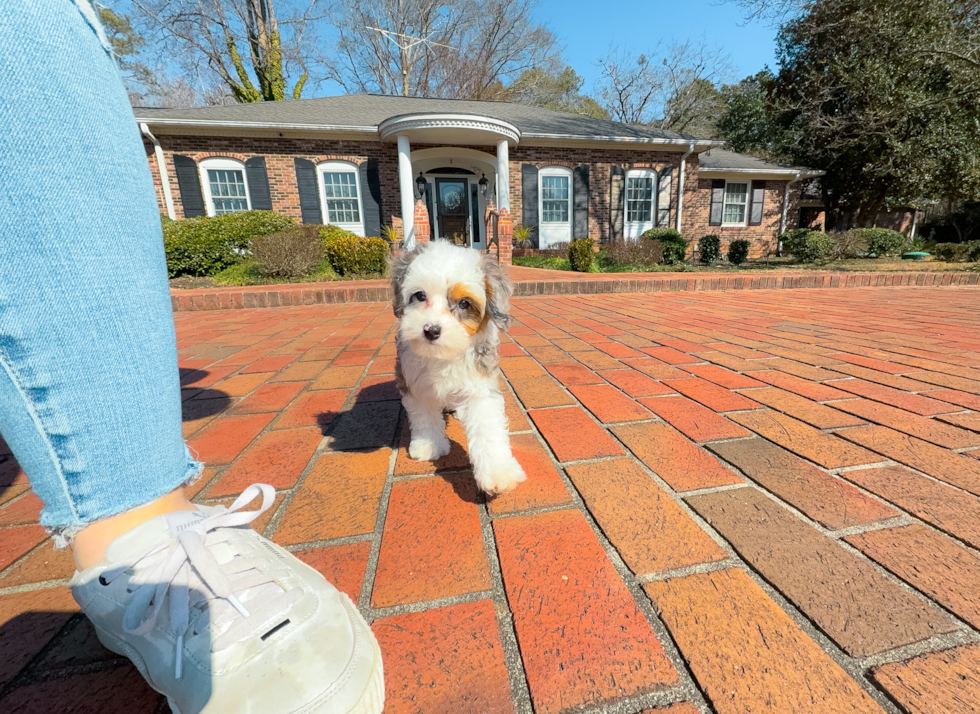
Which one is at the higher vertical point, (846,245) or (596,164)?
(596,164)

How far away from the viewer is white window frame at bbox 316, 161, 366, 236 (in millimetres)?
13742

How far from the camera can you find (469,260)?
188 centimetres

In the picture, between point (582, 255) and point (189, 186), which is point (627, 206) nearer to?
point (582, 255)

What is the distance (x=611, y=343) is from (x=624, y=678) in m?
3.28

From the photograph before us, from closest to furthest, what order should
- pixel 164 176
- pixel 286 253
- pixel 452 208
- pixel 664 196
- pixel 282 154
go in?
pixel 286 253
pixel 164 176
pixel 282 154
pixel 452 208
pixel 664 196

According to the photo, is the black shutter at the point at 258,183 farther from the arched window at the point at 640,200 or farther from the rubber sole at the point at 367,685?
the rubber sole at the point at 367,685

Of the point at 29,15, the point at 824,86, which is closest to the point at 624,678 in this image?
the point at 29,15

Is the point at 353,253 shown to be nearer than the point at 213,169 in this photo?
Yes

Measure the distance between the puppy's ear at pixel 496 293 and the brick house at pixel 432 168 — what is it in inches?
331

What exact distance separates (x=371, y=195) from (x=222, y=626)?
1491cm

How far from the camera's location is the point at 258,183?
531 inches

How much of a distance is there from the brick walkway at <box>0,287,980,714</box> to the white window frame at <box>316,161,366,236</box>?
12.5 meters

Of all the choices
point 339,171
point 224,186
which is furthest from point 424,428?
point 224,186

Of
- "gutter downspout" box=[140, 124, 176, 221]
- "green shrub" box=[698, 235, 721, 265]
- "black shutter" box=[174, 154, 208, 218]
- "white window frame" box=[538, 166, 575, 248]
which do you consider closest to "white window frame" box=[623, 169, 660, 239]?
"green shrub" box=[698, 235, 721, 265]
